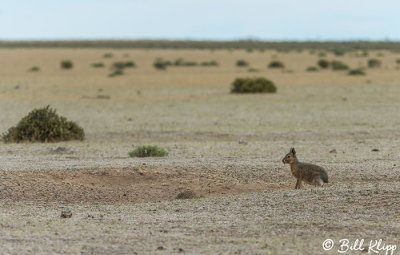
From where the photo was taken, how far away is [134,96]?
3316cm

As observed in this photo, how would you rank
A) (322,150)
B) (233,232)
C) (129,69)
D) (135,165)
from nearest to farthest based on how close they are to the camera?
(233,232), (135,165), (322,150), (129,69)

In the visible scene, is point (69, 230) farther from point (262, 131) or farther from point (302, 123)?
point (302, 123)

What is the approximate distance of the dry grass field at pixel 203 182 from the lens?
27.8 feet

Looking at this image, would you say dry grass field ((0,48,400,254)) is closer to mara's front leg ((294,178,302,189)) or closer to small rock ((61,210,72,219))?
small rock ((61,210,72,219))

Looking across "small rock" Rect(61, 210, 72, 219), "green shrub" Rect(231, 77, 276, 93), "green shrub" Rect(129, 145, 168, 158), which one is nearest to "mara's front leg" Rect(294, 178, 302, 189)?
"small rock" Rect(61, 210, 72, 219)

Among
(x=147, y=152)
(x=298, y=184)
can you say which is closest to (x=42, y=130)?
(x=147, y=152)

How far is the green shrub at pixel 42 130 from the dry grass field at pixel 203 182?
1.69 feet

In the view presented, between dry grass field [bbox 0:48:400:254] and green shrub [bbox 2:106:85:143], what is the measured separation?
514mm

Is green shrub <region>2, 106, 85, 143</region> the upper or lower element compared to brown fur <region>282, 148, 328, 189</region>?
lower

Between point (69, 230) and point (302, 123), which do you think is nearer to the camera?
point (69, 230)

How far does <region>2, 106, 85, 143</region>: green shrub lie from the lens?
18830mm

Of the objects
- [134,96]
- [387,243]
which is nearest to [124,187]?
[387,243]

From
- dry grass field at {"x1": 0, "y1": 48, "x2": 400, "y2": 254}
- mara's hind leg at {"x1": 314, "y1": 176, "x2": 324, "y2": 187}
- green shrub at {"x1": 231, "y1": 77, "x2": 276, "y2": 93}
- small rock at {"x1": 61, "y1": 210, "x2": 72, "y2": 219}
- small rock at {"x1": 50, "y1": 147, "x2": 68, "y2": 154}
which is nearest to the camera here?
dry grass field at {"x1": 0, "y1": 48, "x2": 400, "y2": 254}

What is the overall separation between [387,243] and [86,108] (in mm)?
20860
